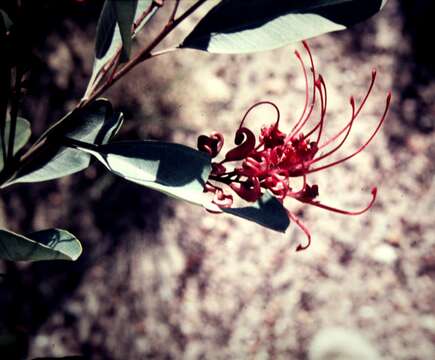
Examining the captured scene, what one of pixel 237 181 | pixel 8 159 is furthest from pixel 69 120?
pixel 237 181

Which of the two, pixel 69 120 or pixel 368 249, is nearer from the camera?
pixel 69 120

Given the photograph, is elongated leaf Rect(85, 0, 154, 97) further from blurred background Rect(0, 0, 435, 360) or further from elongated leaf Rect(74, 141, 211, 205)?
blurred background Rect(0, 0, 435, 360)

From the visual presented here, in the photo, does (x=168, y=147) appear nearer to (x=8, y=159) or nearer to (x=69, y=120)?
(x=69, y=120)

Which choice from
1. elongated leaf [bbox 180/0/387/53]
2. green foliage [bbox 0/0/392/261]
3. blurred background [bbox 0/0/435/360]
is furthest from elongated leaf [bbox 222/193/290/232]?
blurred background [bbox 0/0/435/360]

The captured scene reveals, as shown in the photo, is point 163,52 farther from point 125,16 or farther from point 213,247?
point 213,247

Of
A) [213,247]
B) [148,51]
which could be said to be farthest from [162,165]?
[213,247]

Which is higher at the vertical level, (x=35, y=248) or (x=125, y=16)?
(x=125, y=16)
